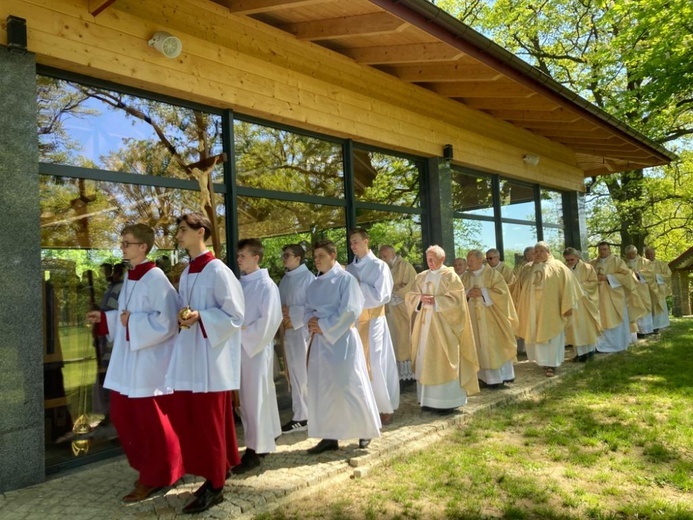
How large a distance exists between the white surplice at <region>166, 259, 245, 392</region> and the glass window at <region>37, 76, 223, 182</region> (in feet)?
5.90

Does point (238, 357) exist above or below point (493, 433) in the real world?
above

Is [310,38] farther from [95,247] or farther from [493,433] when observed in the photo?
[493,433]

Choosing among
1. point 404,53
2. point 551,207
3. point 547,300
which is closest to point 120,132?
point 404,53

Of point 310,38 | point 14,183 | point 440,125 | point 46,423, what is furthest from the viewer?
point 440,125

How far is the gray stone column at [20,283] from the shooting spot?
13.4ft

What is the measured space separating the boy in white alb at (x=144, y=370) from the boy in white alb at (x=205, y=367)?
4.7 inches

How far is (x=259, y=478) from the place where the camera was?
4293 millimetres

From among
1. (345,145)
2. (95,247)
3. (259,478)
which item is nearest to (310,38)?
(345,145)

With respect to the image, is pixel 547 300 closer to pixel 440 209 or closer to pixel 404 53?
pixel 440 209

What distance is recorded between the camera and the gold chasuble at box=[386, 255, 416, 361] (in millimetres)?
7422

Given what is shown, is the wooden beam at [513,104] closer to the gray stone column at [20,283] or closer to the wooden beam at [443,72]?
the wooden beam at [443,72]

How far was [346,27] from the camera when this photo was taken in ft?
19.8

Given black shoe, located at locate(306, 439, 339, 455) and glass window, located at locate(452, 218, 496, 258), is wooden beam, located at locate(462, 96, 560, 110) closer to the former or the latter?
glass window, located at locate(452, 218, 496, 258)

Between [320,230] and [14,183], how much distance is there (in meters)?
3.67
